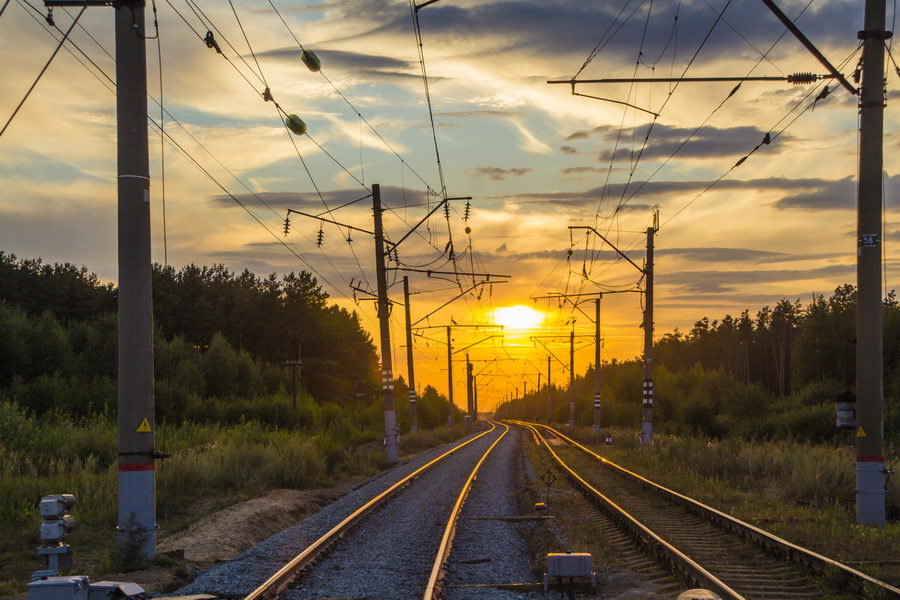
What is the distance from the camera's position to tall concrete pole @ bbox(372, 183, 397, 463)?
121ft

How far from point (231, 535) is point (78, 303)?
238ft

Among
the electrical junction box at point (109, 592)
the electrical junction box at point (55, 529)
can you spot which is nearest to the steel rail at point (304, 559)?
the electrical junction box at point (109, 592)

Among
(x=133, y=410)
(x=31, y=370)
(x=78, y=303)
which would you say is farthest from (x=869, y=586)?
(x=78, y=303)

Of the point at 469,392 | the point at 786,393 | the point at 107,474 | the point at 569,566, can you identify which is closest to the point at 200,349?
the point at 469,392

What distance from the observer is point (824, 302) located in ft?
325

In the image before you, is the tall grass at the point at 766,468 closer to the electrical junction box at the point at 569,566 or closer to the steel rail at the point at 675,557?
the steel rail at the point at 675,557

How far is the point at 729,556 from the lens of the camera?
13.4 m

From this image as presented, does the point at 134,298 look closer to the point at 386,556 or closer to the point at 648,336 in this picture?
the point at 386,556

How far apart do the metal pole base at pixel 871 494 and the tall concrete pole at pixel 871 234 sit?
1.10 feet

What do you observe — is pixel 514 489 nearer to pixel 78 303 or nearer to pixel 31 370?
pixel 31 370

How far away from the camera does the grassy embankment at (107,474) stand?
14.7 m

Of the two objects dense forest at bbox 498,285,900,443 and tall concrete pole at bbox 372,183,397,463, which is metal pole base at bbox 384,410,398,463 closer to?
tall concrete pole at bbox 372,183,397,463

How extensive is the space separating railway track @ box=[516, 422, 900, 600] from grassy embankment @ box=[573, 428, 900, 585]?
601 mm

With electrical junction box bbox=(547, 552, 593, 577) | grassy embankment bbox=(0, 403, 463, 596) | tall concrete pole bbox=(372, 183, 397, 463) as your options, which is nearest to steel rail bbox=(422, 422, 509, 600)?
electrical junction box bbox=(547, 552, 593, 577)
